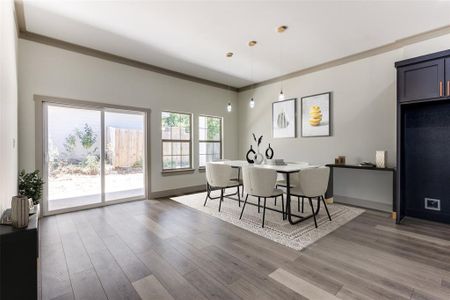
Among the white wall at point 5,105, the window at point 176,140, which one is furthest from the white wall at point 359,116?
the white wall at point 5,105

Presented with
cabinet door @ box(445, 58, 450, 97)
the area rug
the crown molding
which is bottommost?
the area rug

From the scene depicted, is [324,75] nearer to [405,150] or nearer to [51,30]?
[405,150]

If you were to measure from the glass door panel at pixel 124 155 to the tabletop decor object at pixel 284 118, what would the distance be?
322 cm

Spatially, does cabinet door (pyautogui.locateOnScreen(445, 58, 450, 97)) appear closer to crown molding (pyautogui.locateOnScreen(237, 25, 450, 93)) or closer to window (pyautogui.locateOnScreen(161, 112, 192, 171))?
crown molding (pyautogui.locateOnScreen(237, 25, 450, 93))

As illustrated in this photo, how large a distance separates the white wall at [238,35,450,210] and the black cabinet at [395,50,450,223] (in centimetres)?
32

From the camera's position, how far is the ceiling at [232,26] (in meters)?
2.79

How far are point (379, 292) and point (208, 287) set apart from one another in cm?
136

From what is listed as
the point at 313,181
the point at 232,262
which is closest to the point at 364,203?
the point at 313,181

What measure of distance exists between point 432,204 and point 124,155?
5454 millimetres

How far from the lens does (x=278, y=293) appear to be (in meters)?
1.72

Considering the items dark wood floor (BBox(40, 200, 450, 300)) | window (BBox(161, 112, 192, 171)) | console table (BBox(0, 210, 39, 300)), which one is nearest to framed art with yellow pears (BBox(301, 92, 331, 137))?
dark wood floor (BBox(40, 200, 450, 300))

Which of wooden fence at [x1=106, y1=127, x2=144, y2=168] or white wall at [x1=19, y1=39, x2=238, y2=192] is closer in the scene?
white wall at [x1=19, y1=39, x2=238, y2=192]

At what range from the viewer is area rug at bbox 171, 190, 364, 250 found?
2.75m

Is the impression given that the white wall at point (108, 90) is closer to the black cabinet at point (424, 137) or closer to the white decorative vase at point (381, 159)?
the white decorative vase at point (381, 159)
